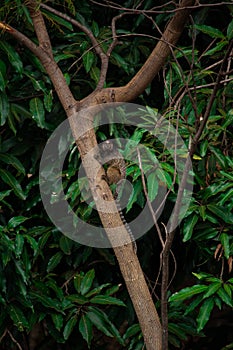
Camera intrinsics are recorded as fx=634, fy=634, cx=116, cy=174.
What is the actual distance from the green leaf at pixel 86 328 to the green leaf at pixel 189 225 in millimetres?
482

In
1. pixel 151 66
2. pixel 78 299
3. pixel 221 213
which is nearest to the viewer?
pixel 151 66

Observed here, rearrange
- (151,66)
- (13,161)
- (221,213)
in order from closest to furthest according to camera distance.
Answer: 1. (151,66)
2. (221,213)
3. (13,161)

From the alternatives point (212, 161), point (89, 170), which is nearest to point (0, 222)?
point (89, 170)

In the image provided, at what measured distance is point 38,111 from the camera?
8.02 ft

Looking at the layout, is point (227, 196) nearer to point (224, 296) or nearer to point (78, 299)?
point (224, 296)

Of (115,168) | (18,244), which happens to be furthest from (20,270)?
(115,168)

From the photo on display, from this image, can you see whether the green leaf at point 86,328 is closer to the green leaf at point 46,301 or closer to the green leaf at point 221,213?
the green leaf at point 46,301

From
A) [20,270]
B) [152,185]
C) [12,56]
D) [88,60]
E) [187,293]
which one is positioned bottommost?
[187,293]

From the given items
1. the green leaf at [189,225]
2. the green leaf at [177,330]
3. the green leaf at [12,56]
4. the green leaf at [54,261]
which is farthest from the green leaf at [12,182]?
the green leaf at [177,330]

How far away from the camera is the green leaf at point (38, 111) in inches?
95.7

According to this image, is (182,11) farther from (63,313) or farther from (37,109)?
(63,313)

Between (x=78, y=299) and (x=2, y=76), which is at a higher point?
(x=2, y=76)

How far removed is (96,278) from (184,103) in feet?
2.71

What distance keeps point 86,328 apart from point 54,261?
1.17 ft
